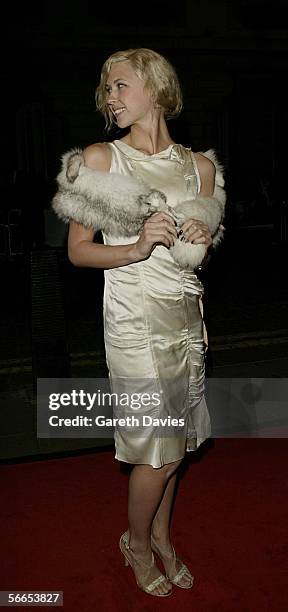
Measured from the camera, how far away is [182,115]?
40.9 feet

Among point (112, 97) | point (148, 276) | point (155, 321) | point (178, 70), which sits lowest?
point (155, 321)

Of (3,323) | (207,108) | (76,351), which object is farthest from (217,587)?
(207,108)

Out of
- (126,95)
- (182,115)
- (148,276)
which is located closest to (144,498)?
(148,276)

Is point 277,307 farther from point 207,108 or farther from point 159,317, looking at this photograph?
point 207,108

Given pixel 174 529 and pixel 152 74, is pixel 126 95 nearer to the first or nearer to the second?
pixel 152 74

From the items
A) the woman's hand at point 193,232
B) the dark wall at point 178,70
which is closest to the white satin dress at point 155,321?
the woman's hand at point 193,232

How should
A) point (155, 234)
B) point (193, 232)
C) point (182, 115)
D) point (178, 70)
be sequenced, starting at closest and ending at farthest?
point (155, 234), point (193, 232), point (182, 115), point (178, 70)

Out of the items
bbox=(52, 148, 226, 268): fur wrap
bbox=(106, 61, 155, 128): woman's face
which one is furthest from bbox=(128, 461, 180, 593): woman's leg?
bbox=(106, 61, 155, 128): woman's face

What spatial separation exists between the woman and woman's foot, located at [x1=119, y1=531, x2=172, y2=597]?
77 millimetres

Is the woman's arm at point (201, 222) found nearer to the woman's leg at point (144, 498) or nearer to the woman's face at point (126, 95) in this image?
the woman's face at point (126, 95)

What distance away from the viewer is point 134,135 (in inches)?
79.2

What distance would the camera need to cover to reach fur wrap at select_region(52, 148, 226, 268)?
187 cm

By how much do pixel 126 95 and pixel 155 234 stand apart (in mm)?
476

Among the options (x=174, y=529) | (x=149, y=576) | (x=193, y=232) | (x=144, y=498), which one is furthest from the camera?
(x=174, y=529)
